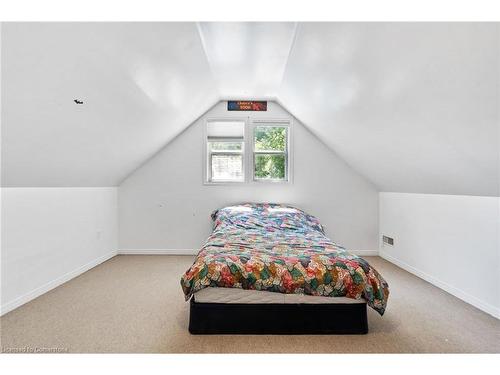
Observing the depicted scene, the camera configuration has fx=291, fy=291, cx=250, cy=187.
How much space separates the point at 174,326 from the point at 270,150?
120 inches

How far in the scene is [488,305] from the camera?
240cm

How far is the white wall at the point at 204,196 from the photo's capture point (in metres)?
4.44

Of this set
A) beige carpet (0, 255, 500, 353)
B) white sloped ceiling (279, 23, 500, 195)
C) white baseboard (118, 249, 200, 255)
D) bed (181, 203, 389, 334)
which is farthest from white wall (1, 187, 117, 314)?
white sloped ceiling (279, 23, 500, 195)

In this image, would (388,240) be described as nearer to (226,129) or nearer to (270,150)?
(270,150)

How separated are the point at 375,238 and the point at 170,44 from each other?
3.84 meters

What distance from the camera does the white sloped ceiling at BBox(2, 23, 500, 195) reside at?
1.54 metres

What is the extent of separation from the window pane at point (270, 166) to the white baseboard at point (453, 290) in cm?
202

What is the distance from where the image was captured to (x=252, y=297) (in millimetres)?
2086

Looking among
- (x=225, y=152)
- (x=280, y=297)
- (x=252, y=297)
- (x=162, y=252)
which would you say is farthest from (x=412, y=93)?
(x=162, y=252)

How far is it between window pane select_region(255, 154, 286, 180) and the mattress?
Result: 105 inches

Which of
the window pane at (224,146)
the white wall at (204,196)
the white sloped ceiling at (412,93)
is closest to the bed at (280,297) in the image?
the white sloped ceiling at (412,93)

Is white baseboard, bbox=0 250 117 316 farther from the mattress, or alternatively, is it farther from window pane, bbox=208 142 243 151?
window pane, bbox=208 142 243 151

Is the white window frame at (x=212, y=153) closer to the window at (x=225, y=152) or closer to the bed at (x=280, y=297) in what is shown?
the window at (x=225, y=152)
